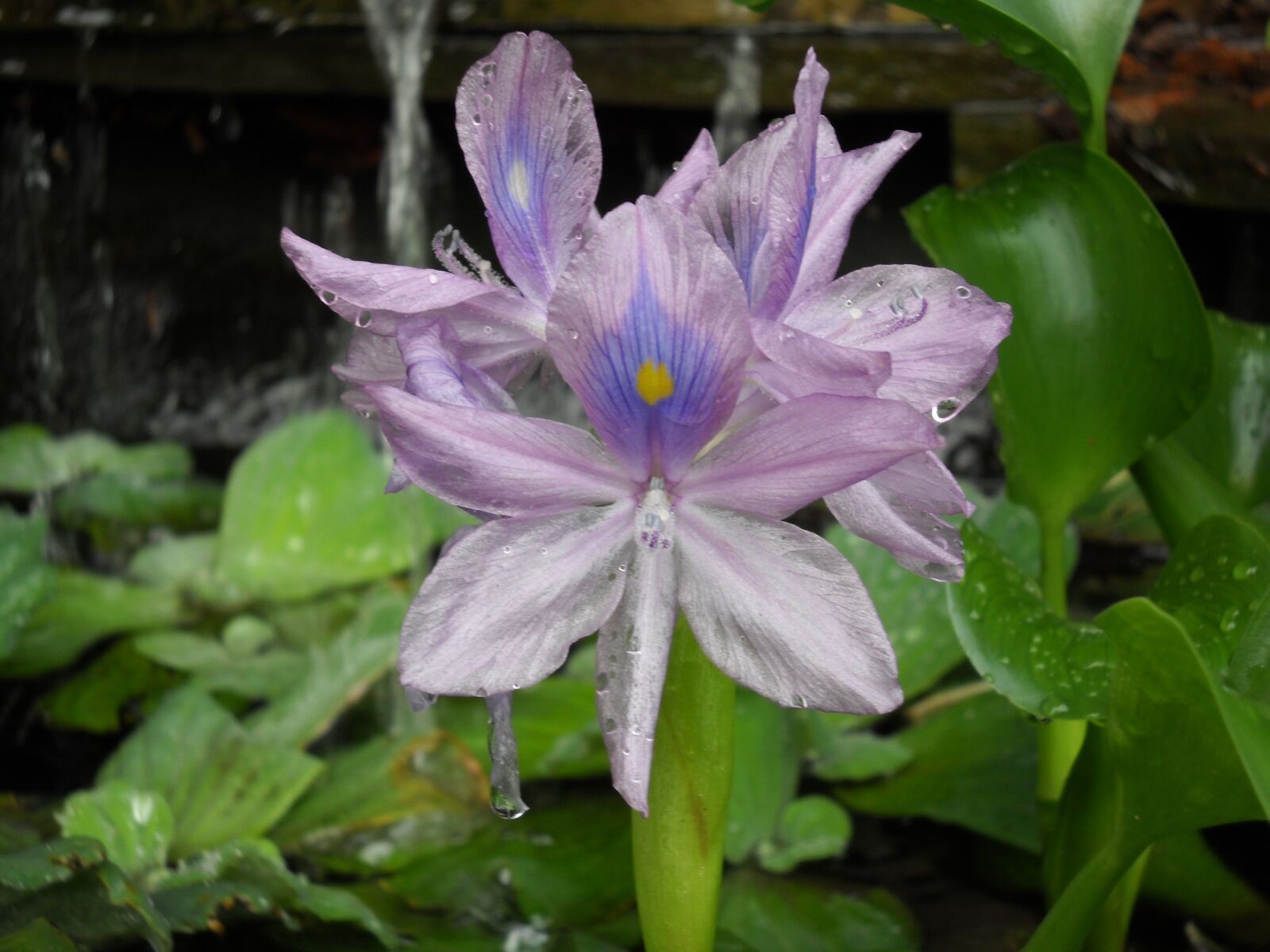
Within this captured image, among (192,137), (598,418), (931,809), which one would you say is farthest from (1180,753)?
(192,137)

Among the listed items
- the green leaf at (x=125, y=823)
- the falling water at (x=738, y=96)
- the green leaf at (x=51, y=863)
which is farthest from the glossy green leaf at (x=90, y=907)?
the falling water at (x=738, y=96)

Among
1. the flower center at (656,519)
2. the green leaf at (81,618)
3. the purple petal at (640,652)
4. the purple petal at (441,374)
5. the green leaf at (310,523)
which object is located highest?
the purple petal at (441,374)

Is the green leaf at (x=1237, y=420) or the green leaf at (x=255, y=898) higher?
the green leaf at (x=1237, y=420)

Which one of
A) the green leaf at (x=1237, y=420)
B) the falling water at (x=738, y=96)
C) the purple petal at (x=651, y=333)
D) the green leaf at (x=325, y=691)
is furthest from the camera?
the falling water at (x=738, y=96)

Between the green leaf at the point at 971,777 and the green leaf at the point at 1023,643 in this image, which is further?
the green leaf at the point at 971,777

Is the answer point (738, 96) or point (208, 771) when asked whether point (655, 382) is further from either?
Answer: point (738, 96)

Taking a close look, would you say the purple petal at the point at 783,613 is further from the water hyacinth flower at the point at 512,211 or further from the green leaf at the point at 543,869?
the green leaf at the point at 543,869

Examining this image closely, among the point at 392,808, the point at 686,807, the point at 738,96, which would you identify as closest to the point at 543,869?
the point at 392,808

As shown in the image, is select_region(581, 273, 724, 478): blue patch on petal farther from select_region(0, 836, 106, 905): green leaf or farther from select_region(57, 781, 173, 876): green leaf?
select_region(57, 781, 173, 876): green leaf
